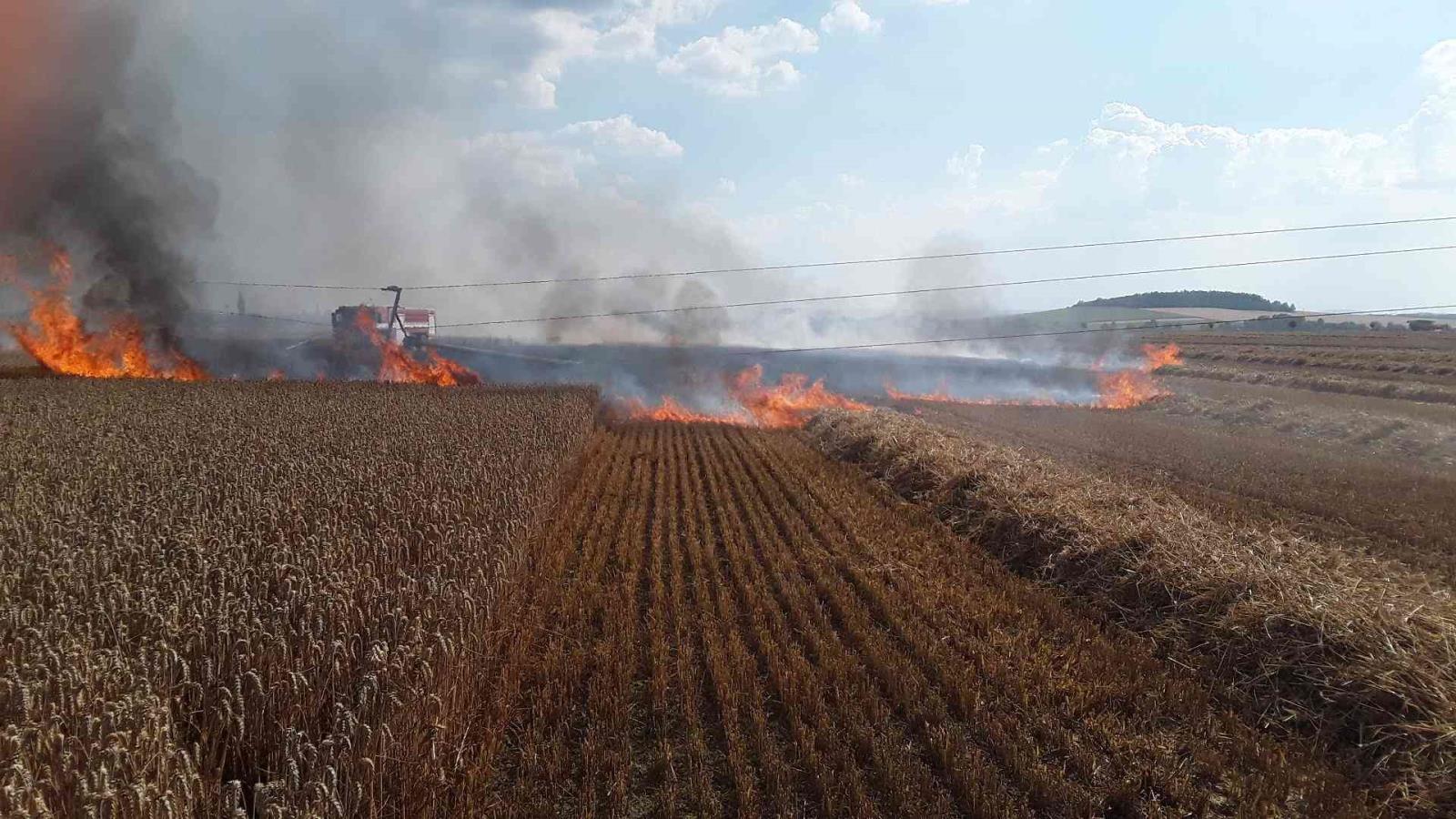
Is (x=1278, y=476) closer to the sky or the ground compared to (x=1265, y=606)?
closer to the ground

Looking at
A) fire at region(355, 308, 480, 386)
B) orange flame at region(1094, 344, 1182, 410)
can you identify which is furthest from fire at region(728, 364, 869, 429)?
orange flame at region(1094, 344, 1182, 410)

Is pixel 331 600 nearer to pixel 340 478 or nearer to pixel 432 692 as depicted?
pixel 432 692

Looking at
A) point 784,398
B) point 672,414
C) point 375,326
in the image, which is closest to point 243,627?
point 672,414

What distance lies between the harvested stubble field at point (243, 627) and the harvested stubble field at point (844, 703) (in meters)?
0.81

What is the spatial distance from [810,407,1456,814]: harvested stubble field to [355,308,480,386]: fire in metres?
33.1

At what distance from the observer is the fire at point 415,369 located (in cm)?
3994

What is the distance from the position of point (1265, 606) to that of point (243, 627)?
9398 millimetres

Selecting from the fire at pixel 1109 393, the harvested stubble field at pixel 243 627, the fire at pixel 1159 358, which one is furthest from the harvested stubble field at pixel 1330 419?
the harvested stubble field at pixel 243 627

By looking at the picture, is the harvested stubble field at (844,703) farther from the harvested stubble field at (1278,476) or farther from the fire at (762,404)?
the fire at (762,404)

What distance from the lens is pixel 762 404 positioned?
3781cm

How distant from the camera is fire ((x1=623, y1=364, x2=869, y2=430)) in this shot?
3262 centimetres

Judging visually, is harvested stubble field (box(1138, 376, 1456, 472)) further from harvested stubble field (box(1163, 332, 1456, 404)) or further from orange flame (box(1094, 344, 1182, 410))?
harvested stubble field (box(1163, 332, 1456, 404))

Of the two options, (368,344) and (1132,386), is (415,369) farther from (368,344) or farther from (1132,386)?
(1132,386)

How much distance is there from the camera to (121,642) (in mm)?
5141
